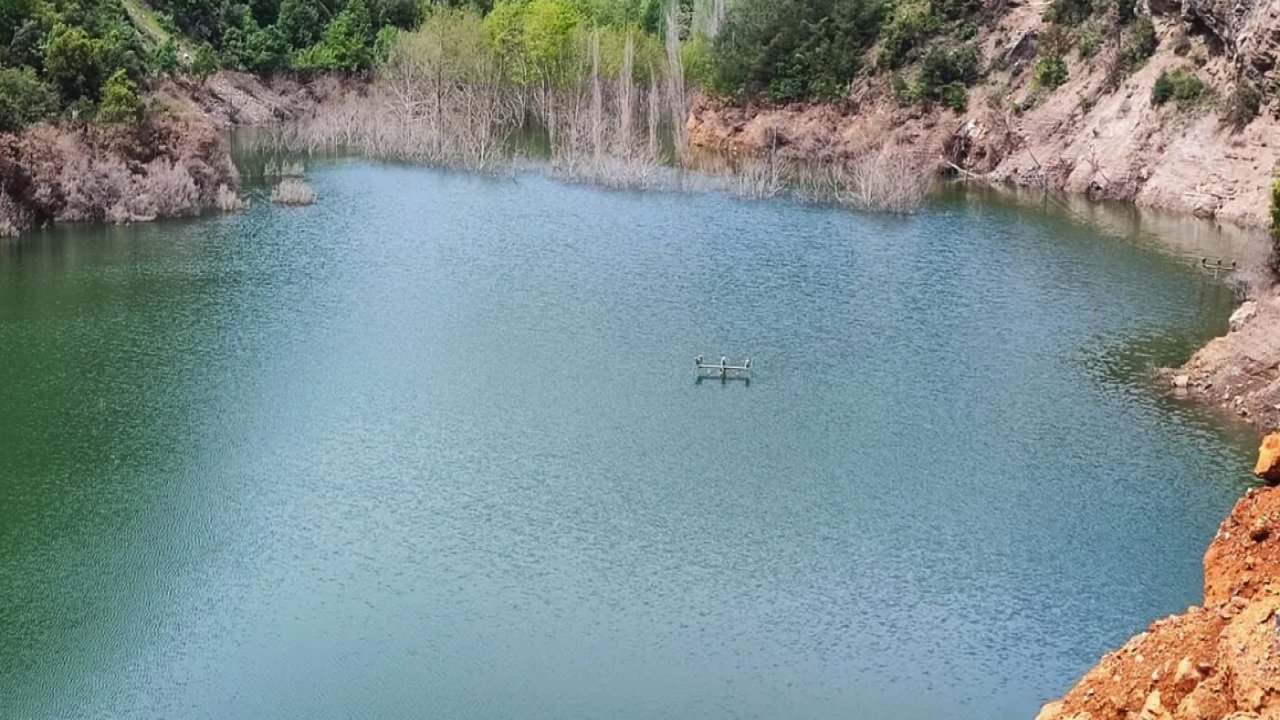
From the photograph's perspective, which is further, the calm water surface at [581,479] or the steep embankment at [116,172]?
the steep embankment at [116,172]

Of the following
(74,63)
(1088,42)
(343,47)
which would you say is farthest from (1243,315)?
(343,47)

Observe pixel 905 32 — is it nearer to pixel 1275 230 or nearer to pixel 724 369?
pixel 1275 230

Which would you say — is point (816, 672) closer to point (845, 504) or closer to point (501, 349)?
point (845, 504)

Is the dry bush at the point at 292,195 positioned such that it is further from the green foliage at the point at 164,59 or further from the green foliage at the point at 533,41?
the green foliage at the point at 533,41

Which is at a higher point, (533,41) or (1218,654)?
(533,41)

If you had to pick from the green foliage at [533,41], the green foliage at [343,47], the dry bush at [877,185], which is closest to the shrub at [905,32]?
the dry bush at [877,185]

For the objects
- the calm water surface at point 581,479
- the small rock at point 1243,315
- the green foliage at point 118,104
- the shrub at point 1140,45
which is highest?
the shrub at point 1140,45

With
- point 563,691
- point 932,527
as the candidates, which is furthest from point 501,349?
point 563,691
